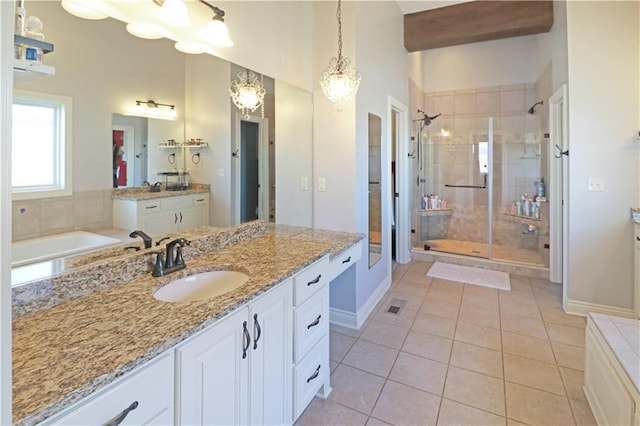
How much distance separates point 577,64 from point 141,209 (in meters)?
3.64

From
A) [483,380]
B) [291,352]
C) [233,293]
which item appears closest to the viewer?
[233,293]

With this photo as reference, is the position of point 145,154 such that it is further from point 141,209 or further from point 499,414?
point 499,414

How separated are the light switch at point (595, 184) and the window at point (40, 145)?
377 cm

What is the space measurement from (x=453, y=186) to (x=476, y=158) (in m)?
0.56

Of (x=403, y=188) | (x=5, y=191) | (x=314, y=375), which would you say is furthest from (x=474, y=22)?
(x=5, y=191)

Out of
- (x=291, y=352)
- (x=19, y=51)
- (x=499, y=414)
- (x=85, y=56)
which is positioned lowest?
(x=499, y=414)

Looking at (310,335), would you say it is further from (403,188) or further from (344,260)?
(403,188)

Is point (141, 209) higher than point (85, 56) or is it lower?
lower

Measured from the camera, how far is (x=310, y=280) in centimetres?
174

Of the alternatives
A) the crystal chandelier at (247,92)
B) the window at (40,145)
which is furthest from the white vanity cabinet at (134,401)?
the crystal chandelier at (247,92)

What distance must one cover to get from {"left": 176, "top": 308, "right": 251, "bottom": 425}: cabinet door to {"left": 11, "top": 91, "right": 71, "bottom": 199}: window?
2.71ft

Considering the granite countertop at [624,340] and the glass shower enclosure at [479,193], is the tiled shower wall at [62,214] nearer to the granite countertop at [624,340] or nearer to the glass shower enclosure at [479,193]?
the granite countertop at [624,340]

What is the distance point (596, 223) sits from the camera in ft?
9.69

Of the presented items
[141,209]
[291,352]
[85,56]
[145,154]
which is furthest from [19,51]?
[291,352]
